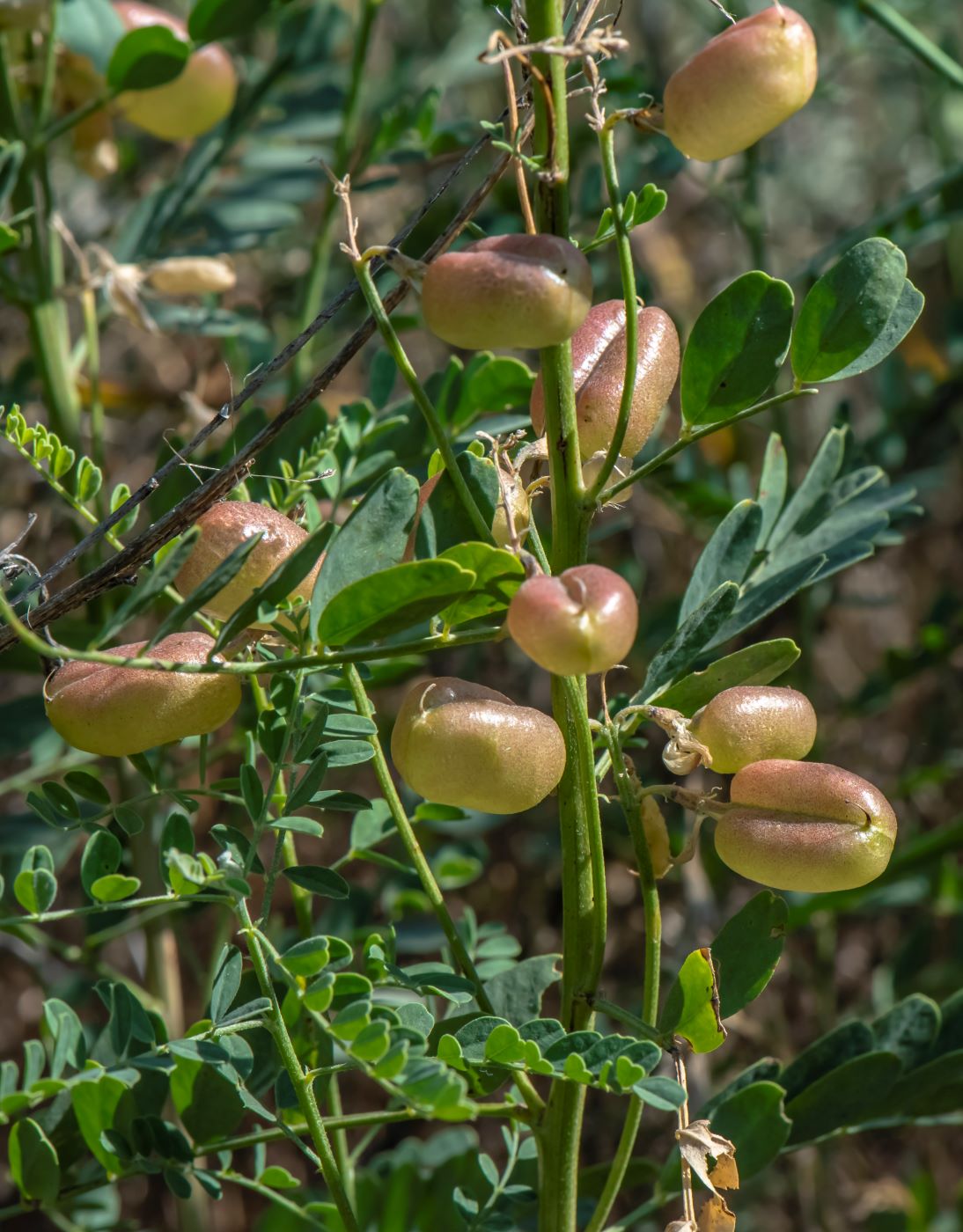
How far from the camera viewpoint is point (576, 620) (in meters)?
0.46

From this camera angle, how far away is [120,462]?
1.89 m

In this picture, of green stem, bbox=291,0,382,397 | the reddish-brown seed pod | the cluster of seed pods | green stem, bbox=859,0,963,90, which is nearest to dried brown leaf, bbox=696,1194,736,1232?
the cluster of seed pods

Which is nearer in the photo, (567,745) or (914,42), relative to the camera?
(567,745)

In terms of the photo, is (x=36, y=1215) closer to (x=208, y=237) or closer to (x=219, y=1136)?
(x=219, y=1136)

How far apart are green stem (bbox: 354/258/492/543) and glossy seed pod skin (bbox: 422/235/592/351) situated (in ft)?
0.11

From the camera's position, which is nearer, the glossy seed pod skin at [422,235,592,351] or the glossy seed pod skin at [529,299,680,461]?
the glossy seed pod skin at [422,235,592,351]

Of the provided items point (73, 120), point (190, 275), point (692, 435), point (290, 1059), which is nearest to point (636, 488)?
point (190, 275)

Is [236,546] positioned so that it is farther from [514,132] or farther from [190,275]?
[190,275]

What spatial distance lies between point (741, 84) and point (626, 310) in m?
0.09

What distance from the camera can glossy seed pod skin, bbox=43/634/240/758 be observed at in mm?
565

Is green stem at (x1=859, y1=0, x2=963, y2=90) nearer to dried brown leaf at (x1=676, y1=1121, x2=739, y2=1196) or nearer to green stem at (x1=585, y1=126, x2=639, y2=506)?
green stem at (x1=585, y1=126, x2=639, y2=506)

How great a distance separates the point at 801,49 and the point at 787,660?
27cm

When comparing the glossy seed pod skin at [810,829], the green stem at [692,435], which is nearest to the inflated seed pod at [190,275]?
the green stem at [692,435]

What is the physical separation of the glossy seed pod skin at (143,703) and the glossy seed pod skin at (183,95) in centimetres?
59
